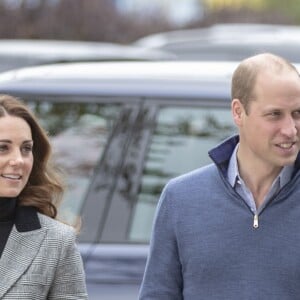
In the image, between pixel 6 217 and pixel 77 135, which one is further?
pixel 77 135

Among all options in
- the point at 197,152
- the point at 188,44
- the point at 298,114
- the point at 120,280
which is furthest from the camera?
the point at 188,44

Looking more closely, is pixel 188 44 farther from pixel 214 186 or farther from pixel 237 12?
pixel 237 12

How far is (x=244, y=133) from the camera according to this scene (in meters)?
3.64

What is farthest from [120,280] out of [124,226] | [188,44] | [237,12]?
[237,12]

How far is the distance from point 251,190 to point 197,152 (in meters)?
1.71

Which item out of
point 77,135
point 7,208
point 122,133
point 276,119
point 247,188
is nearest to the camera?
point 276,119

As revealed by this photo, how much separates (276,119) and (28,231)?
2.62 ft

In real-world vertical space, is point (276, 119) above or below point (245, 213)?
above

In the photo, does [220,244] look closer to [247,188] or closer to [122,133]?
[247,188]

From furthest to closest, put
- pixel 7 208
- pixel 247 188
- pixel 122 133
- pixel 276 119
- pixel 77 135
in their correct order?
pixel 77 135 → pixel 122 133 → pixel 7 208 → pixel 247 188 → pixel 276 119

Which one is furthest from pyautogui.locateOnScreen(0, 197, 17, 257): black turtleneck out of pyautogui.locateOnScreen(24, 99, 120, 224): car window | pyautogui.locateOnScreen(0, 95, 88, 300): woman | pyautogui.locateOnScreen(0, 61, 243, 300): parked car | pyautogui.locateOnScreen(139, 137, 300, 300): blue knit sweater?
pyautogui.locateOnScreen(24, 99, 120, 224): car window

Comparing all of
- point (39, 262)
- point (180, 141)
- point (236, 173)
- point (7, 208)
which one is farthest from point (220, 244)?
point (180, 141)

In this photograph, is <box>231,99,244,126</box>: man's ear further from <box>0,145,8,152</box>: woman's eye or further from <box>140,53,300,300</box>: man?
<box>0,145,8,152</box>: woman's eye

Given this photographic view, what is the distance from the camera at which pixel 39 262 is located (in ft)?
12.2
